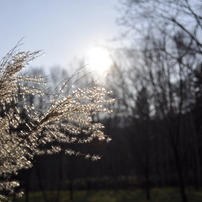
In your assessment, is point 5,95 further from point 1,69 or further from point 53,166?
point 53,166

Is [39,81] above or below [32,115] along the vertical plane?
above

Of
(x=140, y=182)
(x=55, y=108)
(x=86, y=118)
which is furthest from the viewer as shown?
(x=140, y=182)

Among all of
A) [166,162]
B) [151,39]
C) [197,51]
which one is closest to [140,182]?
[166,162]

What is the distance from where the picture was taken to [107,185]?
122 ft

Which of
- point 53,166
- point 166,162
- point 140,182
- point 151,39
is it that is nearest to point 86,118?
point 151,39

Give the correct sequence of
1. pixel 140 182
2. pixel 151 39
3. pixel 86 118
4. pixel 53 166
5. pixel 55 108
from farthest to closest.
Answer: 1. pixel 53 166
2. pixel 140 182
3. pixel 151 39
4. pixel 86 118
5. pixel 55 108

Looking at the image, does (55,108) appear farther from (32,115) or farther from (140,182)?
(140,182)

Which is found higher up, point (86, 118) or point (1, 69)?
point (1, 69)

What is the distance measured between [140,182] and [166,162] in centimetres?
714

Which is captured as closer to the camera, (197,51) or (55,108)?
(55,108)

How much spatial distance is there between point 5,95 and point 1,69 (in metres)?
0.25

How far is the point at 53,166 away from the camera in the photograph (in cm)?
5072

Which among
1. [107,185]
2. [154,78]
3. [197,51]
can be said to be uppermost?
[154,78]

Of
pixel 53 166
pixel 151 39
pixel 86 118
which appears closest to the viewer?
pixel 86 118
